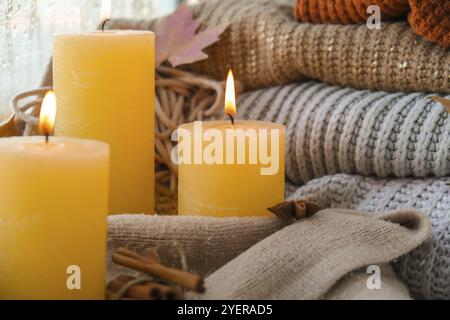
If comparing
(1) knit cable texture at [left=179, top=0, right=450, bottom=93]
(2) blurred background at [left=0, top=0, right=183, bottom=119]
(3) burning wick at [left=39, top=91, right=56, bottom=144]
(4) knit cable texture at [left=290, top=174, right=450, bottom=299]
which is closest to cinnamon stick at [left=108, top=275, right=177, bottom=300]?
(3) burning wick at [left=39, top=91, right=56, bottom=144]

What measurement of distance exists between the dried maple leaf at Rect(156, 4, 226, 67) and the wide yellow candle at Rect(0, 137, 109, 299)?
0.39m

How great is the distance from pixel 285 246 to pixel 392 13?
1.03 feet

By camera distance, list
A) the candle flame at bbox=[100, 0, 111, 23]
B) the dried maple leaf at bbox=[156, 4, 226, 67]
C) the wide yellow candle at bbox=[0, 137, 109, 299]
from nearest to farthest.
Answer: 1. the wide yellow candle at bbox=[0, 137, 109, 299]
2. the candle flame at bbox=[100, 0, 111, 23]
3. the dried maple leaf at bbox=[156, 4, 226, 67]

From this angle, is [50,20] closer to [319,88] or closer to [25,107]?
[25,107]

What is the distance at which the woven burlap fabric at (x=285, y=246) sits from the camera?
0.57 m

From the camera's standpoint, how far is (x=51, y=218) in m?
0.53

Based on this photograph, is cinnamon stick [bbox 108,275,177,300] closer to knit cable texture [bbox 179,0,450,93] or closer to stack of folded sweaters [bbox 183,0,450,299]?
stack of folded sweaters [bbox 183,0,450,299]

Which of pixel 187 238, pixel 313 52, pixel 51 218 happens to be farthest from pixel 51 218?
pixel 313 52

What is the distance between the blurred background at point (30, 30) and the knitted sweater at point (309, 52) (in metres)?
0.09

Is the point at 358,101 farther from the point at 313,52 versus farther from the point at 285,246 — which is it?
the point at 285,246

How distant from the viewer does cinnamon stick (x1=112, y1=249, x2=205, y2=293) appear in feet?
1.73

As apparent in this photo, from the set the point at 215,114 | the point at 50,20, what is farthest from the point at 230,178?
the point at 50,20

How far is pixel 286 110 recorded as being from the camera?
0.86 m
